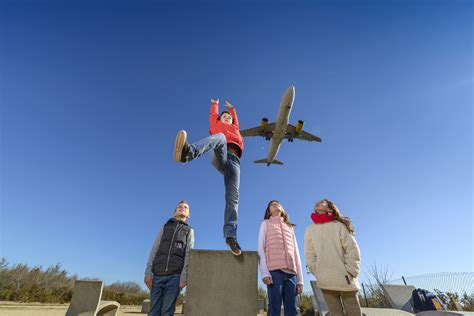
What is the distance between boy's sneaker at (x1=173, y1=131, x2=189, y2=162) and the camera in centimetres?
212

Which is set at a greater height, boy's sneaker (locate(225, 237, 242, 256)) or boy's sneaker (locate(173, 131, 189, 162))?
boy's sneaker (locate(173, 131, 189, 162))

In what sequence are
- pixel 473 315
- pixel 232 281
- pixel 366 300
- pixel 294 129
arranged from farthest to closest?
1. pixel 294 129
2. pixel 366 300
3. pixel 473 315
4. pixel 232 281

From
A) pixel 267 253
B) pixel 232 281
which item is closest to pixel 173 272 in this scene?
pixel 232 281

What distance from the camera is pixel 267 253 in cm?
293

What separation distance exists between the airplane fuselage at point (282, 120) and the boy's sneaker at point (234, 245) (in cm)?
1764

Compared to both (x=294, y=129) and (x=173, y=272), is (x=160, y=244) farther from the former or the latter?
(x=294, y=129)

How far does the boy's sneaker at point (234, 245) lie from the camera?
2582 millimetres

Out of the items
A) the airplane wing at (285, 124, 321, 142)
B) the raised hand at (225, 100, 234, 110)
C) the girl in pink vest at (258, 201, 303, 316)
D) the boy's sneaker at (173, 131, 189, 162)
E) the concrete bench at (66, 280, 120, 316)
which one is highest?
the airplane wing at (285, 124, 321, 142)

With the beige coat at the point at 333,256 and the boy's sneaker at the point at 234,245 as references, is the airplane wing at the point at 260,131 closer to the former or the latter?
the beige coat at the point at 333,256

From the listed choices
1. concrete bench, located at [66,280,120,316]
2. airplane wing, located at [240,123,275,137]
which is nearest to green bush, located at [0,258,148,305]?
concrete bench, located at [66,280,120,316]

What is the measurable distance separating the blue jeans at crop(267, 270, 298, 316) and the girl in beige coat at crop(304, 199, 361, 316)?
298mm

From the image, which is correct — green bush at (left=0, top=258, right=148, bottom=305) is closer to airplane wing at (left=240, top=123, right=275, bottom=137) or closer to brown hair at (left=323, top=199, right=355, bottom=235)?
airplane wing at (left=240, top=123, right=275, bottom=137)

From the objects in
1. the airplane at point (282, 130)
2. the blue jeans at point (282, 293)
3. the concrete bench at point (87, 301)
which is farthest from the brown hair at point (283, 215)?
the airplane at point (282, 130)

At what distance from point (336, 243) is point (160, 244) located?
201cm
